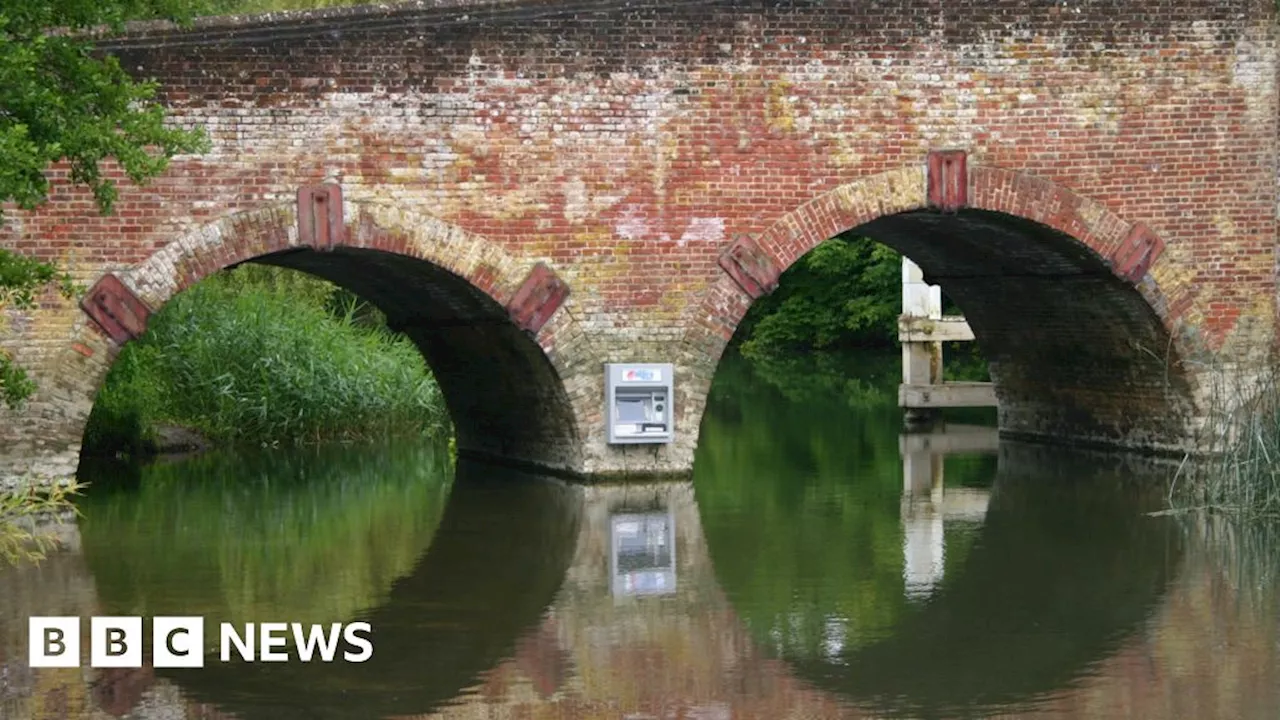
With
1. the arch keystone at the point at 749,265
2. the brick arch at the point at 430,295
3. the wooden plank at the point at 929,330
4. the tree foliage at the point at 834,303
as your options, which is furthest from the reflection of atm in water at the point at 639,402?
the tree foliage at the point at 834,303

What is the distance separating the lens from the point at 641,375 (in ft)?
59.6

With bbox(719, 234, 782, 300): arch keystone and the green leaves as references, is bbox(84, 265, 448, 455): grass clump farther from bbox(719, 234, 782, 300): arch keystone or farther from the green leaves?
the green leaves

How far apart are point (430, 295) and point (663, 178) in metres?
2.72

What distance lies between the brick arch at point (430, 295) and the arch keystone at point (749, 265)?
1459 millimetres

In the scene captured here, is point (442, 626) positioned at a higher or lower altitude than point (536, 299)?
lower

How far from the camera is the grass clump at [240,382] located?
23.6m

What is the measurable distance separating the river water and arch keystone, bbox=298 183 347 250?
2317mm

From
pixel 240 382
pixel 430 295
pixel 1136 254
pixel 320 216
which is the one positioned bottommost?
pixel 240 382

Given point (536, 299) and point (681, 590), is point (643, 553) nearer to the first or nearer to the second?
point (681, 590)

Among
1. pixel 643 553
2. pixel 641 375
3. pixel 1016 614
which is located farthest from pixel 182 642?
pixel 641 375

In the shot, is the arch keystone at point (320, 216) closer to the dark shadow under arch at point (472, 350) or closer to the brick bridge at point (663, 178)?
the brick bridge at point (663, 178)

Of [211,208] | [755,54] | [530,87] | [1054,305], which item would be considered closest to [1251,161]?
[1054,305]

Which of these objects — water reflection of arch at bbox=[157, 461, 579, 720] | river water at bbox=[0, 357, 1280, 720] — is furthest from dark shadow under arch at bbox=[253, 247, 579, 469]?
water reflection of arch at bbox=[157, 461, 579, 720]

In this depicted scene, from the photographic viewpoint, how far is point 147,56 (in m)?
16.5
